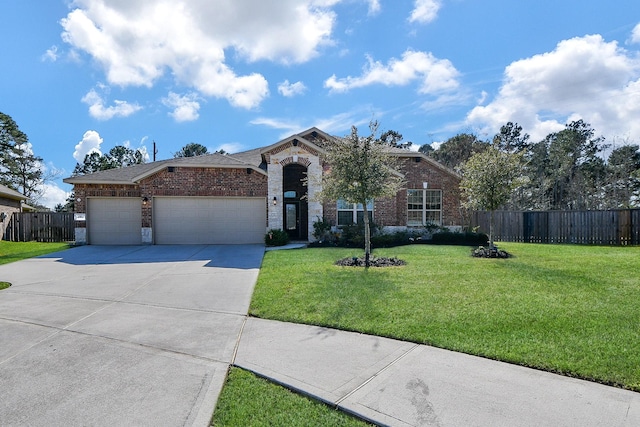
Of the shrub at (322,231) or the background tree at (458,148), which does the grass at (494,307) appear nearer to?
the shrub at (322,231)

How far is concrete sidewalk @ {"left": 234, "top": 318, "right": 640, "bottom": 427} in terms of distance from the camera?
2.62 meters

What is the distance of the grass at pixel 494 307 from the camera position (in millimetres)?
3680

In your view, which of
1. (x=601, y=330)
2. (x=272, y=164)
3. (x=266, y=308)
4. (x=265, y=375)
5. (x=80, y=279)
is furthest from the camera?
(x=272, y=164)

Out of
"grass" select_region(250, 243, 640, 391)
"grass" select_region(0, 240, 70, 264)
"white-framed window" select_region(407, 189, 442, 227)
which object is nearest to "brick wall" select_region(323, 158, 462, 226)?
"white-framed window" select_region(407, 189, 442, 227)

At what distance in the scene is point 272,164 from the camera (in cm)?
1562

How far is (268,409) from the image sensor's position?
2797 mm

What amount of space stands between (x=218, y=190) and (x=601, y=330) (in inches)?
557

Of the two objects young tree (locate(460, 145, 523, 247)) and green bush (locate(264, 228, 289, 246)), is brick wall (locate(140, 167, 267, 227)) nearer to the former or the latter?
green bush (locate(264, 228, 289, 246))

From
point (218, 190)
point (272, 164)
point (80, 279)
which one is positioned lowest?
point (80, 279)

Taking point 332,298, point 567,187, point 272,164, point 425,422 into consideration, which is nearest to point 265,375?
point 425,422

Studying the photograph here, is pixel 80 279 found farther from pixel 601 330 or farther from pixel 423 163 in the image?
pixel 423 163

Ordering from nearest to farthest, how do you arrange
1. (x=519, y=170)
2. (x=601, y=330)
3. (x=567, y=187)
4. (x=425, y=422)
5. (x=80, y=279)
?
1. (x=425, y=422)
2. (x=601, y=330)
3. (x=80, y=279)
4. (x=519, y=170)
5. (x=567, y=187)

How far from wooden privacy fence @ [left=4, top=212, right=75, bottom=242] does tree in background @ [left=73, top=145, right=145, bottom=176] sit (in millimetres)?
20946

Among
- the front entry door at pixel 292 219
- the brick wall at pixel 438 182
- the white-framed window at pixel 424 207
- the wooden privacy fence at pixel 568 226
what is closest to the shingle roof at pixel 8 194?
the front entry door at pixel 292 219
